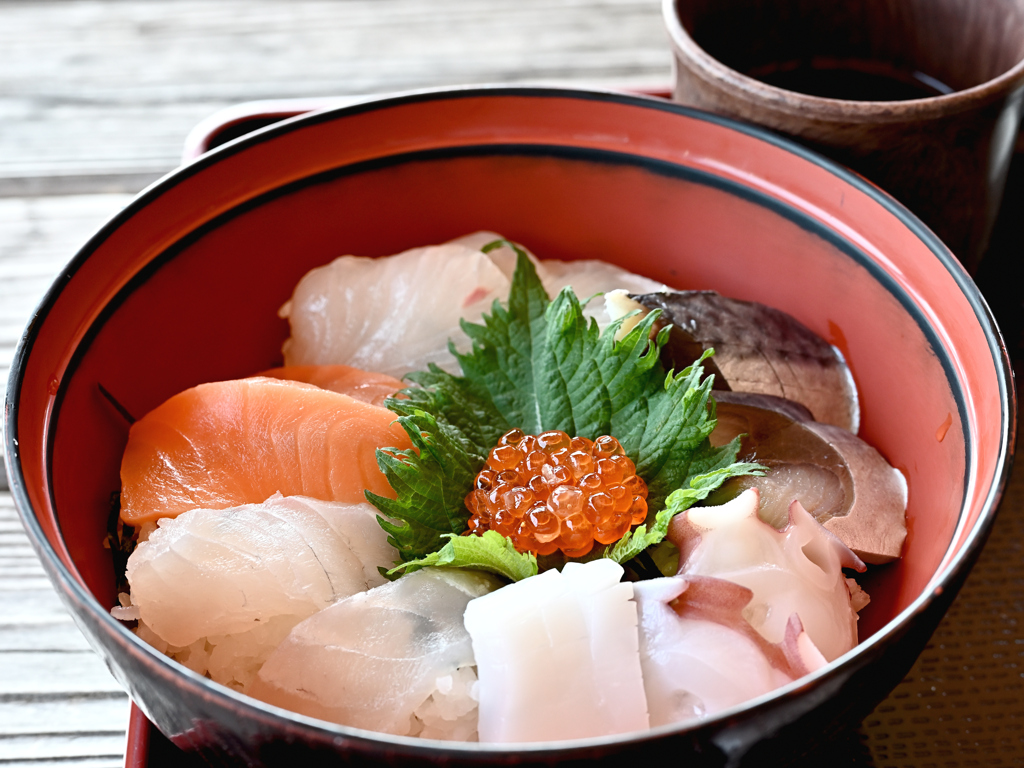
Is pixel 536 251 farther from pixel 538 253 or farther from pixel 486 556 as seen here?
pixel 486 556

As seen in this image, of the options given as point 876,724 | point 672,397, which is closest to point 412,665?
point 672,397

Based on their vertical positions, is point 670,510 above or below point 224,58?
below

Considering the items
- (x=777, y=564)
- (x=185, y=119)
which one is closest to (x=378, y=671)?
(x=777, y=564)

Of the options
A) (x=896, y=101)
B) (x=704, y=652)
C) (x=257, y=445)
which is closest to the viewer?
(x=704, y=652)

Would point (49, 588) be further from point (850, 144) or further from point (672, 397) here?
point (850, 144)

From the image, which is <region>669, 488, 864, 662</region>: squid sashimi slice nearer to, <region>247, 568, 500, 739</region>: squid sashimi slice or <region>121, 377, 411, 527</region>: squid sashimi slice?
<region>247, 568, 500, 739</region>: squid sashimi slice

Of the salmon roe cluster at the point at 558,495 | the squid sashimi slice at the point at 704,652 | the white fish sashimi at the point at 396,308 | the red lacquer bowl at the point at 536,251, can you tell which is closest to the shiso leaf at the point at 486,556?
the salmon roe cluster at the point at 558,495

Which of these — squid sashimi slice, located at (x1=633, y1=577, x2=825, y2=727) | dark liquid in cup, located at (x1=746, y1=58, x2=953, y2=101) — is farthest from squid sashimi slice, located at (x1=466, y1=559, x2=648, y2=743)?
dark liquid in cup, located at (x1=746, y1=58, x2=953, y2=101)

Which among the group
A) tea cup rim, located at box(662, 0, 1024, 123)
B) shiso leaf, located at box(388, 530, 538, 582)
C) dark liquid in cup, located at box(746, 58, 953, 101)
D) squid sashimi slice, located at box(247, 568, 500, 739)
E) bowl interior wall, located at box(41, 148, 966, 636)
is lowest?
squid sashimi slice, located at box(247, 568, 500, 739)
